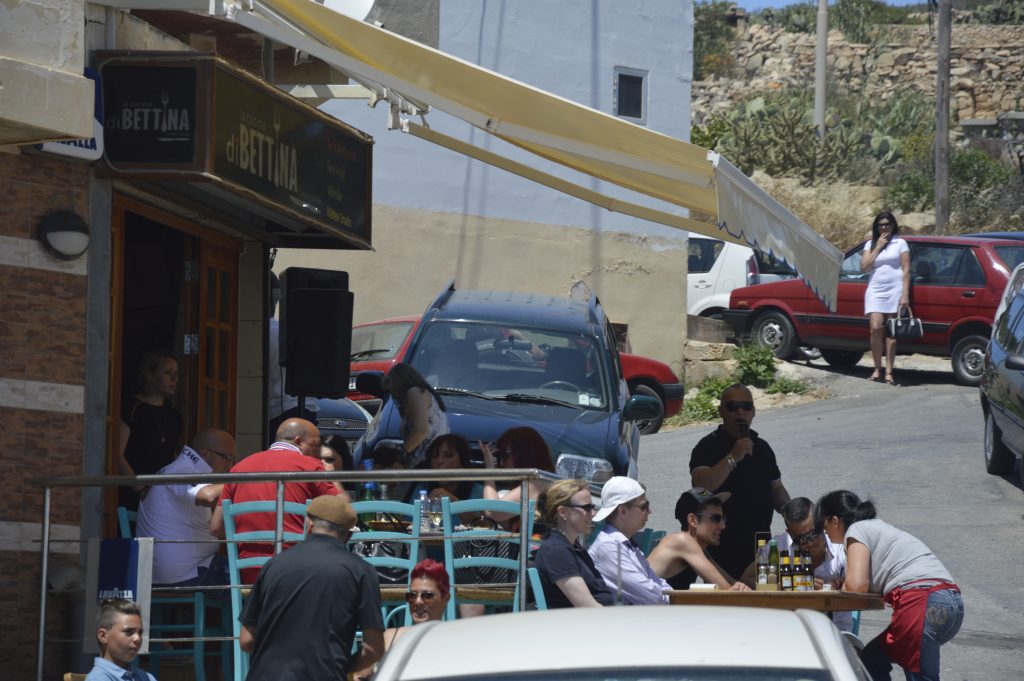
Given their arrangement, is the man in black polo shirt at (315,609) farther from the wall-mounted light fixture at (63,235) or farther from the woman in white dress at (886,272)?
the woman in white dress at (886,272)

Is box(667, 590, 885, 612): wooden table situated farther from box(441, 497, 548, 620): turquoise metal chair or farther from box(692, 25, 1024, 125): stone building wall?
box(692, 25, 1024, 125): stone building wall

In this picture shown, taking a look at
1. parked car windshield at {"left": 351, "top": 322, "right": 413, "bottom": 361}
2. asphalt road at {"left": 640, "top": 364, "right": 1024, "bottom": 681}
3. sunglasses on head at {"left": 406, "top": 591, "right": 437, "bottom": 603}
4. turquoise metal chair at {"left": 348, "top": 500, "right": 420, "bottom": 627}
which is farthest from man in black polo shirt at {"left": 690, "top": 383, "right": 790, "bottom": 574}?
parked car windshield at {"left": 351, "top": 322, "right": 413, "bottom": 361}

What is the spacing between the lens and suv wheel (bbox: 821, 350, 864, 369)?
72.2ft

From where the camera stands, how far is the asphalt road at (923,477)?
35.8 ft

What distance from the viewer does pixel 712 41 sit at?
47.8 m

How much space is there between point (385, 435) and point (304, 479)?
3.67 meters

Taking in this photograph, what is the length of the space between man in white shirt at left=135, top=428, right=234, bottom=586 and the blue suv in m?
2.72

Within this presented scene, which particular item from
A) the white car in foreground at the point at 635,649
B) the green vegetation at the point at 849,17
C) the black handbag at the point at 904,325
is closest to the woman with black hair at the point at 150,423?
the white car in foreground at the point at 635,649

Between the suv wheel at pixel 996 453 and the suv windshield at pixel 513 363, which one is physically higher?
the suv windshield at pixel 513 363

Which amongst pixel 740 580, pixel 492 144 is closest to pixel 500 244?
pixel 492 144

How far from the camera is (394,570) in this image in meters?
8.32

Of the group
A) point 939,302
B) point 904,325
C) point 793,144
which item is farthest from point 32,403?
point 793,144

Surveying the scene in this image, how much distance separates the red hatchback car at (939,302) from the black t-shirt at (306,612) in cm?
1334

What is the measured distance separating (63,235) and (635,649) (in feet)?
15.9
